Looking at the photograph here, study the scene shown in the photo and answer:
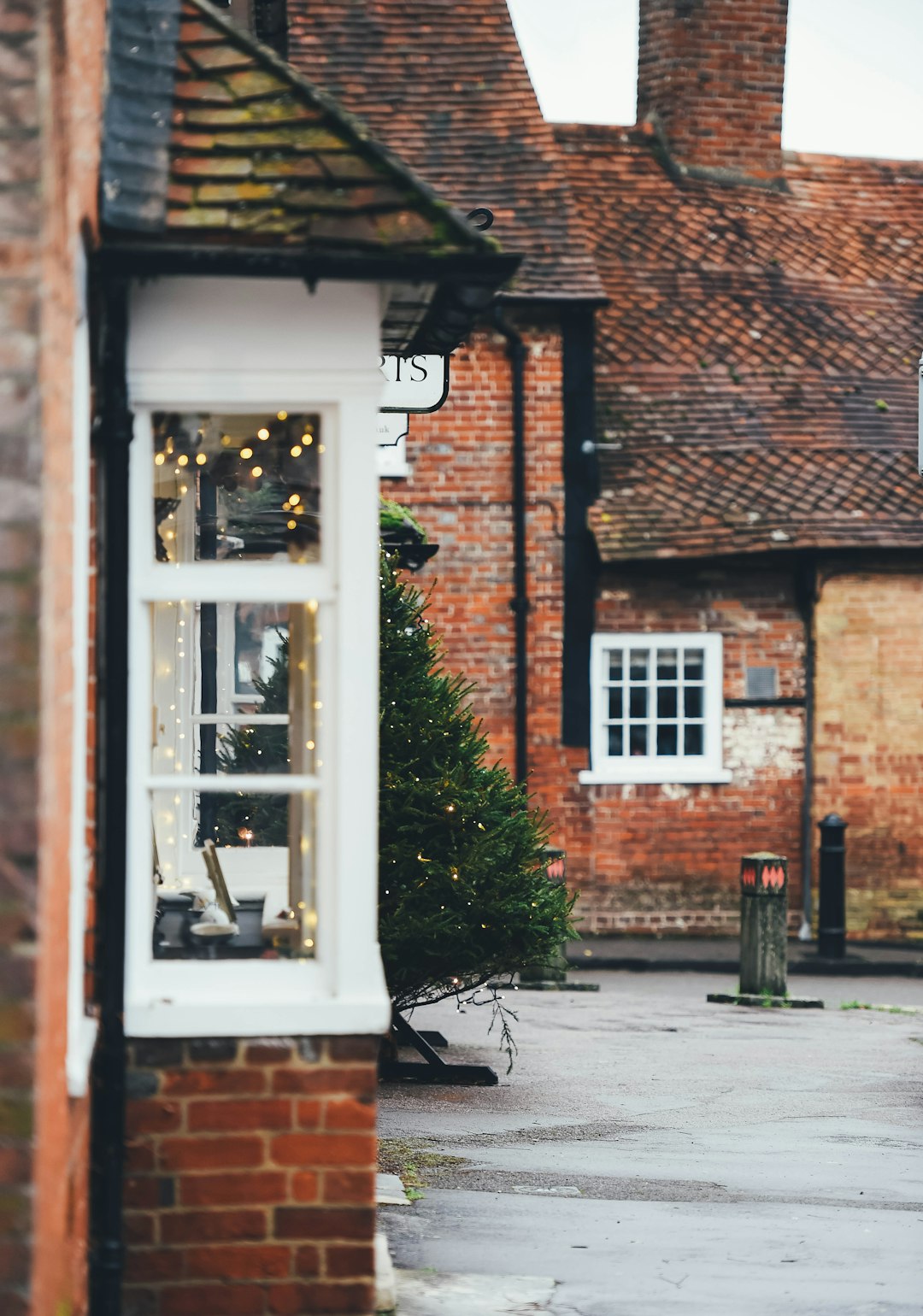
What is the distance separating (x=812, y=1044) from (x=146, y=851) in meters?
7.36

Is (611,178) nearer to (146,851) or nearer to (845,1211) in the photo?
(845,1211)

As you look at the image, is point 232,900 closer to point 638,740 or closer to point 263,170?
point 263,170

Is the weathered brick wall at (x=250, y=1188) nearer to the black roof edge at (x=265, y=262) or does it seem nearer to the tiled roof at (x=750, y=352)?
the black roof edge at (x=265, y=262)

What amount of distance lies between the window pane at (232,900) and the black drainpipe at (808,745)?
965 cm

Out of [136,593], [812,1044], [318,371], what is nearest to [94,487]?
[136,593]

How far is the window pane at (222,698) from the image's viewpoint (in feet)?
17.8

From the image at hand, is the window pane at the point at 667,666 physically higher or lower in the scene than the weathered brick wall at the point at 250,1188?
higher

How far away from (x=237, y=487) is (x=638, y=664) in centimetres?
978

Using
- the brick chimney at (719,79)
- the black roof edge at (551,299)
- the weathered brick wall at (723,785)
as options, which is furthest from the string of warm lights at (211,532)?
the brick chimney at (719,79)

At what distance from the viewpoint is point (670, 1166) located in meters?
7.56

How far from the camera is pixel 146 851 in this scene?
4.74 meters

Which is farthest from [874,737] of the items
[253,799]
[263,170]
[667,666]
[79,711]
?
[79,711]

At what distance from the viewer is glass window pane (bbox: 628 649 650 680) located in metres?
16.7

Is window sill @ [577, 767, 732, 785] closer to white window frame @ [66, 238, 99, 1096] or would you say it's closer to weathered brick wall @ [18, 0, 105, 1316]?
white window frame @ [66, 238, 99, 1096]
